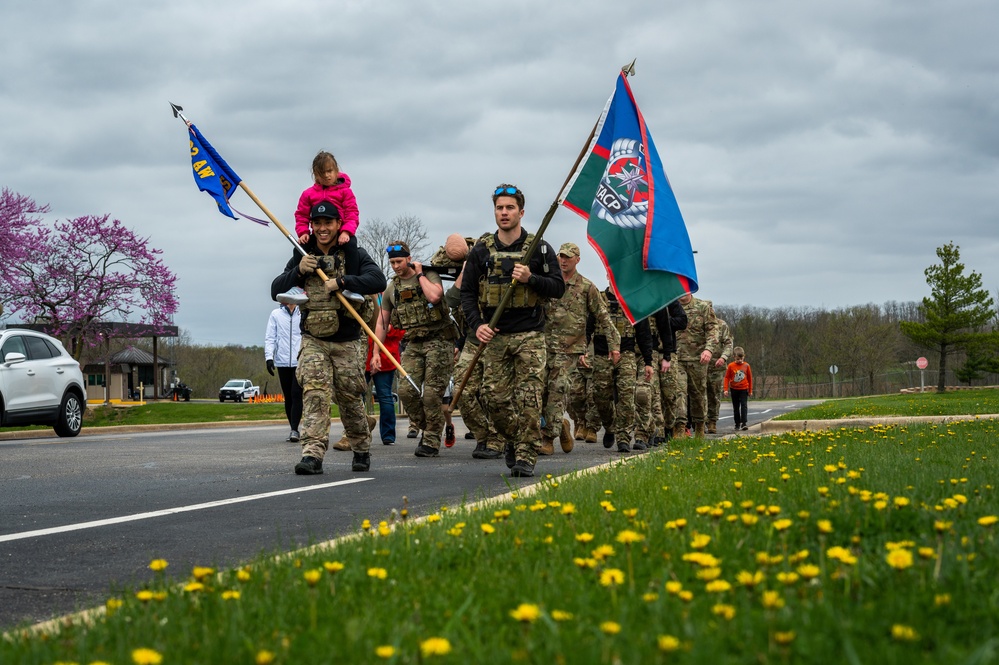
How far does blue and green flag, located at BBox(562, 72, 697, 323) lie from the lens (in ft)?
27.0

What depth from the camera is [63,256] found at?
42938 mm

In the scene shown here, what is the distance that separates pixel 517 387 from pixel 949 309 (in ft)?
207

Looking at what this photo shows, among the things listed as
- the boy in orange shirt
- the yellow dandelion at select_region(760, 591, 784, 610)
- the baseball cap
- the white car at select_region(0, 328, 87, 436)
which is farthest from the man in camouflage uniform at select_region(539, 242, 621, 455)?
the yellow dandelion at select_region(760, 591, 784, 610)

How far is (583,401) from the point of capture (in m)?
14.7

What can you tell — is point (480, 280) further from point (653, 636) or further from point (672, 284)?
point (653, 636)

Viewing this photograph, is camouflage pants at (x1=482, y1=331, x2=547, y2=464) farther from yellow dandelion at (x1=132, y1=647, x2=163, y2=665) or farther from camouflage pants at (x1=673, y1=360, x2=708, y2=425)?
camouflage pants at (x1=673, y1=360, x2=708, y2=425)

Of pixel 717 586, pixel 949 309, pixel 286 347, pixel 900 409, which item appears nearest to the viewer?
pixel 717 586

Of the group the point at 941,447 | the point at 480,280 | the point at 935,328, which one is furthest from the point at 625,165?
the point at 935,328

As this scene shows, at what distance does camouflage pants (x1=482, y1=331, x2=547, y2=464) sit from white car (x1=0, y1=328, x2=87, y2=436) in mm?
9622

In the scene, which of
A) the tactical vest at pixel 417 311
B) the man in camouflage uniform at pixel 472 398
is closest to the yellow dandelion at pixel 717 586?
the man in camouflage uniform at pixel 472 398

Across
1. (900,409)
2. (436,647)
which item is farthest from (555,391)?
(900,409)

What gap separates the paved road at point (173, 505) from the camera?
14.4 feet

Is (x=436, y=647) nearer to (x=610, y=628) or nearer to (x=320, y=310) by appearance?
(x=610, y=628)

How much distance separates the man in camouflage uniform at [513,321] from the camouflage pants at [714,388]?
29.9 feet
